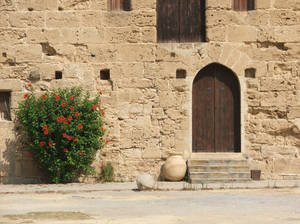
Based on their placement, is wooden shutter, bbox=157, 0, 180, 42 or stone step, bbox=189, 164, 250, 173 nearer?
stone step, bbox=189, 164, 250, 173

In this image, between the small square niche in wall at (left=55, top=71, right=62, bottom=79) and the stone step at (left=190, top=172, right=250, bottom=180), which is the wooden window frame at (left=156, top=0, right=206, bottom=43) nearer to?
the small square niche in wall at (left=55, top=71, right=62, bottom=79)

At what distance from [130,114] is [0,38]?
332 centimetres

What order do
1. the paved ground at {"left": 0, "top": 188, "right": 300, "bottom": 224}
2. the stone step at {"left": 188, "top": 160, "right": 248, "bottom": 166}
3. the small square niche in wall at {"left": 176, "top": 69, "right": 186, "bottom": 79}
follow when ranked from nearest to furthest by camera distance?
the paved ground at {"left": 0, "top": 188, "right": 300, "bottom": 224} < the stone step at {"left": 188, "top": 160, "right": 248, "bottom": 166} < the small square niche in wall at {"left": 176, "top": 69, "right": 186, "bottom": 79}

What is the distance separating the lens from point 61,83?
1152cm

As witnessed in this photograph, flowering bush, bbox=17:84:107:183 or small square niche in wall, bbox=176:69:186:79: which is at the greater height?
small square niche in wall, bbox=176:69:186:79

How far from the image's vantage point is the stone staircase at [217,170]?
10633 mm

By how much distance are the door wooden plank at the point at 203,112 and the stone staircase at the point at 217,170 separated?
2.18 ft

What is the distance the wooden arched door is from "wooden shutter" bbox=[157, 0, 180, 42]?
1.05 m

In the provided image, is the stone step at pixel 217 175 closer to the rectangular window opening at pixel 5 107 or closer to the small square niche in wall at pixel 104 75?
the small square niche in wall at pixel 104 75

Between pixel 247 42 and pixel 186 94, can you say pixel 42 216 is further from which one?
pixel 247 42

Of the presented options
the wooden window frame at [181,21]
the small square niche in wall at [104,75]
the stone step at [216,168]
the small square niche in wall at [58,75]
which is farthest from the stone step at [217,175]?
the small square niche in wall at [58,75]

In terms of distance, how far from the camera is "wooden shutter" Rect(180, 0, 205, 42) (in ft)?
38.4

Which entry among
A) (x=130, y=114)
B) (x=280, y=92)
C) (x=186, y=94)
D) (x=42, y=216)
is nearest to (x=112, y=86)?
(x=130, y=114)

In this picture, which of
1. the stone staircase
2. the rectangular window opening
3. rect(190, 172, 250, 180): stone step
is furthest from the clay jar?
the rectangular window opening
